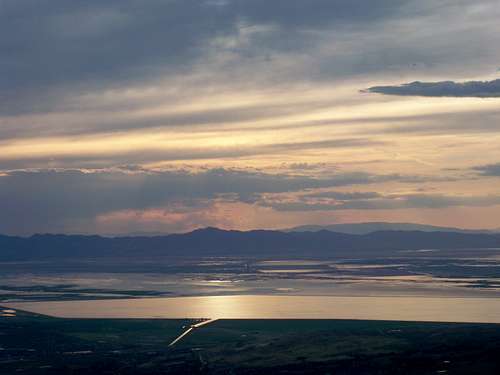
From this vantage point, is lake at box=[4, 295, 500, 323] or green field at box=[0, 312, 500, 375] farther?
lake at box=[4, 295, 500, 323]

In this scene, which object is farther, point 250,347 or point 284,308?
point 284,308

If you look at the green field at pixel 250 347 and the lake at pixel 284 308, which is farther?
the lake at pixel 284 308

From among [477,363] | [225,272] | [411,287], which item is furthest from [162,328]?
[225,272]

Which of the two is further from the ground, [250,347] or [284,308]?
[284,308]

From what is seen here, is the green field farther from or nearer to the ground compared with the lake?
nearer to the ground

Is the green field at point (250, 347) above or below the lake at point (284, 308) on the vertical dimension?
below
